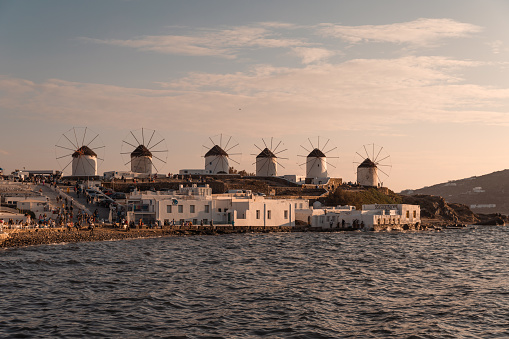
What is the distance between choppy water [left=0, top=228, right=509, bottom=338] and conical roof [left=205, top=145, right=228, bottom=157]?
7584 cm

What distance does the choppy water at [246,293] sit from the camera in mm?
24391

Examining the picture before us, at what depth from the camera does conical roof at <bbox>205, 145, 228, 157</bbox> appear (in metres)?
130

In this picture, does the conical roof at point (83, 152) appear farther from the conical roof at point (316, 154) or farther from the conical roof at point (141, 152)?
the conical roof at point (316, 154)

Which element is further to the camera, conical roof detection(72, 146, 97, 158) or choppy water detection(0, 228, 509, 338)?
conical roof detection(72, 146, 97, 158)

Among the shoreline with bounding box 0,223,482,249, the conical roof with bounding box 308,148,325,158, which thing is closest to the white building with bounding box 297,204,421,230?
the shoreline with bounding box 0,223,482,249

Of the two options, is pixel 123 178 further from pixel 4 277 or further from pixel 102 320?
pixel 102 320

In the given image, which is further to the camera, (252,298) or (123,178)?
(123,178)

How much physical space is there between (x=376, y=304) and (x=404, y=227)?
68509mm

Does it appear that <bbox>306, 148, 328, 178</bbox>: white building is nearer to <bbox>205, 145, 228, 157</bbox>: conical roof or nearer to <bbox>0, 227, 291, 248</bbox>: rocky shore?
<bbox>205, 145, 228, 157</bbox>: conical roof

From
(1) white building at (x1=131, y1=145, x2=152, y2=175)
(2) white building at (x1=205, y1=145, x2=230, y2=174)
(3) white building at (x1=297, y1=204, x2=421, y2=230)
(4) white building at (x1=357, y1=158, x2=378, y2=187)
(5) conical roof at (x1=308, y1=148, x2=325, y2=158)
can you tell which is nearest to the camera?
(3) white building at (x1=297, y1=204, x2=421, y2=230)

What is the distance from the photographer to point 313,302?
30.0 m

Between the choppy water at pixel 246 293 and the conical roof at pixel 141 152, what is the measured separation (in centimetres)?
6772

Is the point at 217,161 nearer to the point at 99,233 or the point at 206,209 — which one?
the point at 206,209

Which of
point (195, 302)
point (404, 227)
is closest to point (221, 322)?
point (195, 302)
